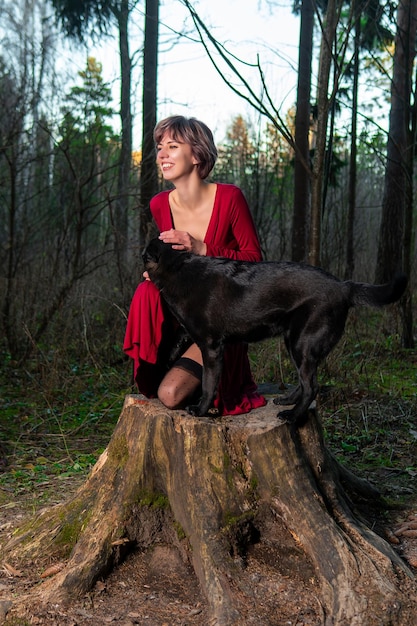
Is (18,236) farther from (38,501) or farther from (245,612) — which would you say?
(245,612)

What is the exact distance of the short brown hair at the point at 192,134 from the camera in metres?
3.42

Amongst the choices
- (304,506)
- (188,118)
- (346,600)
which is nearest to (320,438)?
(304,506)

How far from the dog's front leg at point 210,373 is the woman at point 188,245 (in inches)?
6.5

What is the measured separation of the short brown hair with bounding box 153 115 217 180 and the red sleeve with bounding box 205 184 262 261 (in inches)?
9.5

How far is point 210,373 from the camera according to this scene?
125 inches

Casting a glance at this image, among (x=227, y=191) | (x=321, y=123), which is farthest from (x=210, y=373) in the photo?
(x=321, y=123)

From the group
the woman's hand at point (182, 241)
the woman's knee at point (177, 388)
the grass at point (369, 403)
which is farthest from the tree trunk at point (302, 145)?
the woman's knee at point (177, 388)

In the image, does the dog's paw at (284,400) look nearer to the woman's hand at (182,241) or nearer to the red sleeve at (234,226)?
the red sleeve at (234,226)

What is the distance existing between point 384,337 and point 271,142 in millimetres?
3870


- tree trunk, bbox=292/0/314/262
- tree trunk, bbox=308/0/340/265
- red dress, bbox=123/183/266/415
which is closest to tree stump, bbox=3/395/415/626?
red dress, bbox=123/183/266/415

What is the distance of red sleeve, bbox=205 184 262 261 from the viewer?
11.8 ft

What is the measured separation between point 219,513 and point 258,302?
1023mm

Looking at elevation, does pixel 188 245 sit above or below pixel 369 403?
above

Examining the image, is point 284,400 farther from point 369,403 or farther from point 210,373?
point 369,403
